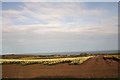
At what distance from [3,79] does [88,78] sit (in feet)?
22.5

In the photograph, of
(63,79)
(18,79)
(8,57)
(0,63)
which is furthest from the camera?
(8,57)

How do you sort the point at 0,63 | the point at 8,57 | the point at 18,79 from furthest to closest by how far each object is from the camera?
the point at 8,57, the point at 0,63, the point at 18,79

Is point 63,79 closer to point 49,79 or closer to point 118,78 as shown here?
point 49,79

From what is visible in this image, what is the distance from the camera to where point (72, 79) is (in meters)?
16.8

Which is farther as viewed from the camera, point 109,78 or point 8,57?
point 8,57

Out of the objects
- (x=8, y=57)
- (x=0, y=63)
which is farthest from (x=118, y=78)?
(x=8, y=57)

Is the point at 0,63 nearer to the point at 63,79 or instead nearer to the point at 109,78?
the point at 63,79

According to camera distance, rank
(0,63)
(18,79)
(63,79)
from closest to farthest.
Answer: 1. (63,79)
2. (18,79)
3. (0,63)

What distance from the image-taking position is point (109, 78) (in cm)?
1731

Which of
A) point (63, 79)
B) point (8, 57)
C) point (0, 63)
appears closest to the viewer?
point (63, 79)

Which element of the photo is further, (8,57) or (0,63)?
(8,57)

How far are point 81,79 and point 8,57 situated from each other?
2136 cm

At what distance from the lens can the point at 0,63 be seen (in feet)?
94.1

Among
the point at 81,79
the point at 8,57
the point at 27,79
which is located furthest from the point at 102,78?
the point at 8,57
